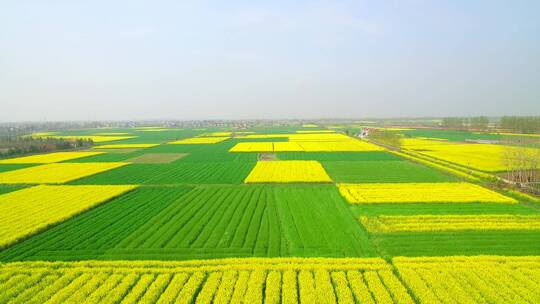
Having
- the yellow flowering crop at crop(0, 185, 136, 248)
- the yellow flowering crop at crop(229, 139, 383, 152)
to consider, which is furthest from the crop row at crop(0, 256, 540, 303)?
the yellow flowering crop at crop(229, 139, 383, 152)

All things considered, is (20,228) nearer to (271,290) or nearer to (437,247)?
(271,290)

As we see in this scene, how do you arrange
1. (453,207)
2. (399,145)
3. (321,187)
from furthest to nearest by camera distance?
(399,145)
(321,187)
(453,207)

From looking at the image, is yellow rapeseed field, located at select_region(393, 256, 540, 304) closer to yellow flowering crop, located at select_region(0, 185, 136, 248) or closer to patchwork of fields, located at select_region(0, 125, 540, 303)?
patchwork of fields, located at select_region(0, 125, 540, 303)

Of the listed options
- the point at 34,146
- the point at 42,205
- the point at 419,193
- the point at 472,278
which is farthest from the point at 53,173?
the point at 472,278

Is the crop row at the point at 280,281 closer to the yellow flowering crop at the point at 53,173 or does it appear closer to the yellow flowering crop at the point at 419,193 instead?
the yellow flowering crop at the point at 419,193

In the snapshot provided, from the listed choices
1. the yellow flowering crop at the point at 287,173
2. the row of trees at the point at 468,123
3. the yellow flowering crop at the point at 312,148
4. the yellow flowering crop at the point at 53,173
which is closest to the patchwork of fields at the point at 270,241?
the yellow flowering crop at the point at 287,173

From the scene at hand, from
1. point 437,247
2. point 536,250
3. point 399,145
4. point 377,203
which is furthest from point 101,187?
point 399,145

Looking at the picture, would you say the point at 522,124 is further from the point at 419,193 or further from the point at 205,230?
the point at 205,230
